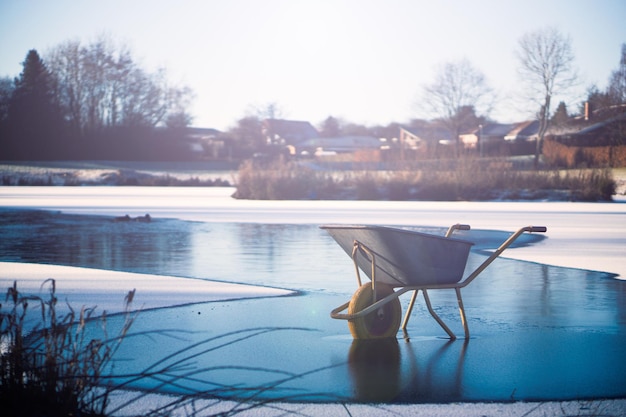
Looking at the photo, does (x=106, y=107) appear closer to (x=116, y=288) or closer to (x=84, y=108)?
(x=84, y=108)

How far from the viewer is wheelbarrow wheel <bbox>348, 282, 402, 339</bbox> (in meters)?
6.18

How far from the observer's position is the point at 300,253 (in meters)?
13.1

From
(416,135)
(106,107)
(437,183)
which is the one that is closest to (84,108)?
(106,107)

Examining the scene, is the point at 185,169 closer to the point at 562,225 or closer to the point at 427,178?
the point at 427,178

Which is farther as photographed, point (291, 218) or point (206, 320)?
point (291, 218)

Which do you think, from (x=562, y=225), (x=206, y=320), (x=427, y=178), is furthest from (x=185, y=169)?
(x=206, y=320)

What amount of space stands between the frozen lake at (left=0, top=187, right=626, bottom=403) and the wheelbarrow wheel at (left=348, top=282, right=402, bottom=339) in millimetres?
126

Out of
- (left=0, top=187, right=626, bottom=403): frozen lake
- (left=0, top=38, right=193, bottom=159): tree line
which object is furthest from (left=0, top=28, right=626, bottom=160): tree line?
(left=0, top=187, right=626, bottom=403): frozen lake

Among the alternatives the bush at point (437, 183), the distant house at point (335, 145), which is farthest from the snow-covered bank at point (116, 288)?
the distant house at point (335, 145)

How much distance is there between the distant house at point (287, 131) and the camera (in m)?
96.6

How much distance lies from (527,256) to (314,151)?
89190 mm

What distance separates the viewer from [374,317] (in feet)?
20.8

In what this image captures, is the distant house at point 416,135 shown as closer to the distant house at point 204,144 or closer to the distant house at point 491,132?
the distant house at point 491,132

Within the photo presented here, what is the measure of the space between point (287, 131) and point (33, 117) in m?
54.5
